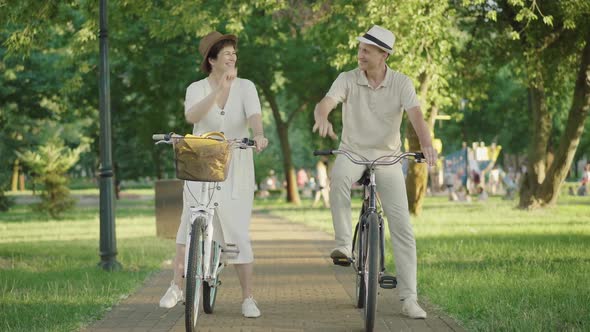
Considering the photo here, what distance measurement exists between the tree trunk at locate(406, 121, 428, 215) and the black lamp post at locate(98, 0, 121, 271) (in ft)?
43.4

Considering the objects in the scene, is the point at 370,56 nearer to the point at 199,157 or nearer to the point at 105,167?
the point at 199,157

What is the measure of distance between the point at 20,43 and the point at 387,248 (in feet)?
18.1

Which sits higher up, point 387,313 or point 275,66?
point 275,66

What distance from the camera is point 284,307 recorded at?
30.6ft

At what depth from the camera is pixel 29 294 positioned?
10523 mm

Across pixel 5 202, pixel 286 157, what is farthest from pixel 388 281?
pixel 286 157

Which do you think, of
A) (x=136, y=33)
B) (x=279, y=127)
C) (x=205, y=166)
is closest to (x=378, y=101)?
(x=205, y=166)

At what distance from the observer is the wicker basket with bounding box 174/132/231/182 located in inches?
295

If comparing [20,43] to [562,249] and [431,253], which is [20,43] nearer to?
[431,253]

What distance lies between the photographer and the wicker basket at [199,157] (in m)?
7.50

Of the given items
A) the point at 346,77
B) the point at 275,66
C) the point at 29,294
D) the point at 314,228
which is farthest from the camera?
the point at 275,66

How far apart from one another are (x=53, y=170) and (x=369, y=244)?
22693mm

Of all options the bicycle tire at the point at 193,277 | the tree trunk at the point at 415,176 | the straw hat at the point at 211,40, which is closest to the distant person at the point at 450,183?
the tree trunk at the point at 415,176

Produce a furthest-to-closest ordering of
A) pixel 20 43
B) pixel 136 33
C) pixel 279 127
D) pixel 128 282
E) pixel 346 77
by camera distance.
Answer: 1. pixel 279 127
2. pixel 136 33
3. pixel 20 43
4. pixel 128 282
5. pixel 346 77
